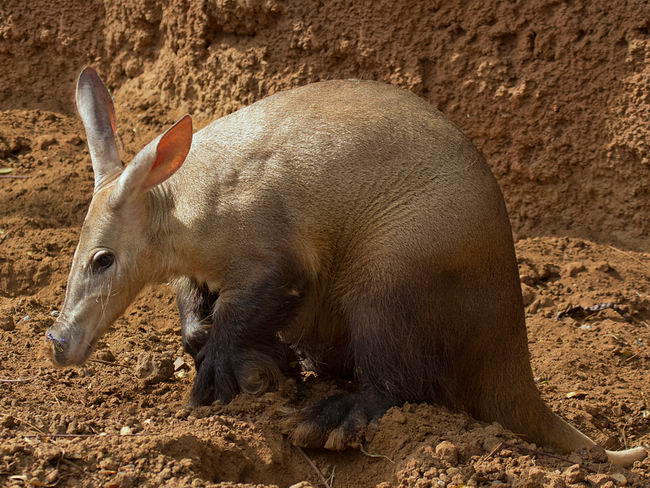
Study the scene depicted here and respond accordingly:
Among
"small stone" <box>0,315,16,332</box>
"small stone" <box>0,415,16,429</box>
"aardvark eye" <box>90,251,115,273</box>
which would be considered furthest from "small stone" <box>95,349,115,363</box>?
"small stone" <box>0,415,16,429</box>

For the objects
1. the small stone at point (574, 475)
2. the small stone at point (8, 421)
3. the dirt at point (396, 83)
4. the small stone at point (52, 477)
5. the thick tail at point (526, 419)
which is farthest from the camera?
the thick tail at point (526, 419)

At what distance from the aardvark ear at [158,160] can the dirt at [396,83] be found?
122cm

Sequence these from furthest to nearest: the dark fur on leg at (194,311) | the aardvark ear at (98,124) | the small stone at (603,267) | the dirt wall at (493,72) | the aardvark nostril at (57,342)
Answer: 1. the small stone at (603,267)
2. the dirt wall at (493,72)
3. the dark fur on leg at (194,311)
4. the aardvark ear at (98,124)
5. the aardvark nostril at (57,342)

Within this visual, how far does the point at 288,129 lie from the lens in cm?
560

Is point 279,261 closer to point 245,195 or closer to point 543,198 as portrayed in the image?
point 245,195

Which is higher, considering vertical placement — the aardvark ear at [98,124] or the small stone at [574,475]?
the aardvark ear at [98,124]

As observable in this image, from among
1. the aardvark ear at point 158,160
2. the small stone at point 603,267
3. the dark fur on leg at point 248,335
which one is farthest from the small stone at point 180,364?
the small stone at point 603,267

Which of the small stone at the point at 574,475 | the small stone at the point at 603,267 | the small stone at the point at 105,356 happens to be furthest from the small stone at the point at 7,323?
the small stone at the point at 603,267

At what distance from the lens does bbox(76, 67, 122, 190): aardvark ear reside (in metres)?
5.65

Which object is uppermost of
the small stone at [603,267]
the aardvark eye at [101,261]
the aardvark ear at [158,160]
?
the aardvark ear at [158,160]

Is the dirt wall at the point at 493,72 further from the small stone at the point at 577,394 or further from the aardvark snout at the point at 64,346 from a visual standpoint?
the aardvark snout at the point at 64,346

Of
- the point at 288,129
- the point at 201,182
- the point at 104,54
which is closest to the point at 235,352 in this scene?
the point at 201,182

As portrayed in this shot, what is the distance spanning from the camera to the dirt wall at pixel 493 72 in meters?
7.31

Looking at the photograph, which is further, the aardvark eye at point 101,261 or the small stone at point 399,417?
the aardvark eye at point 101,261
